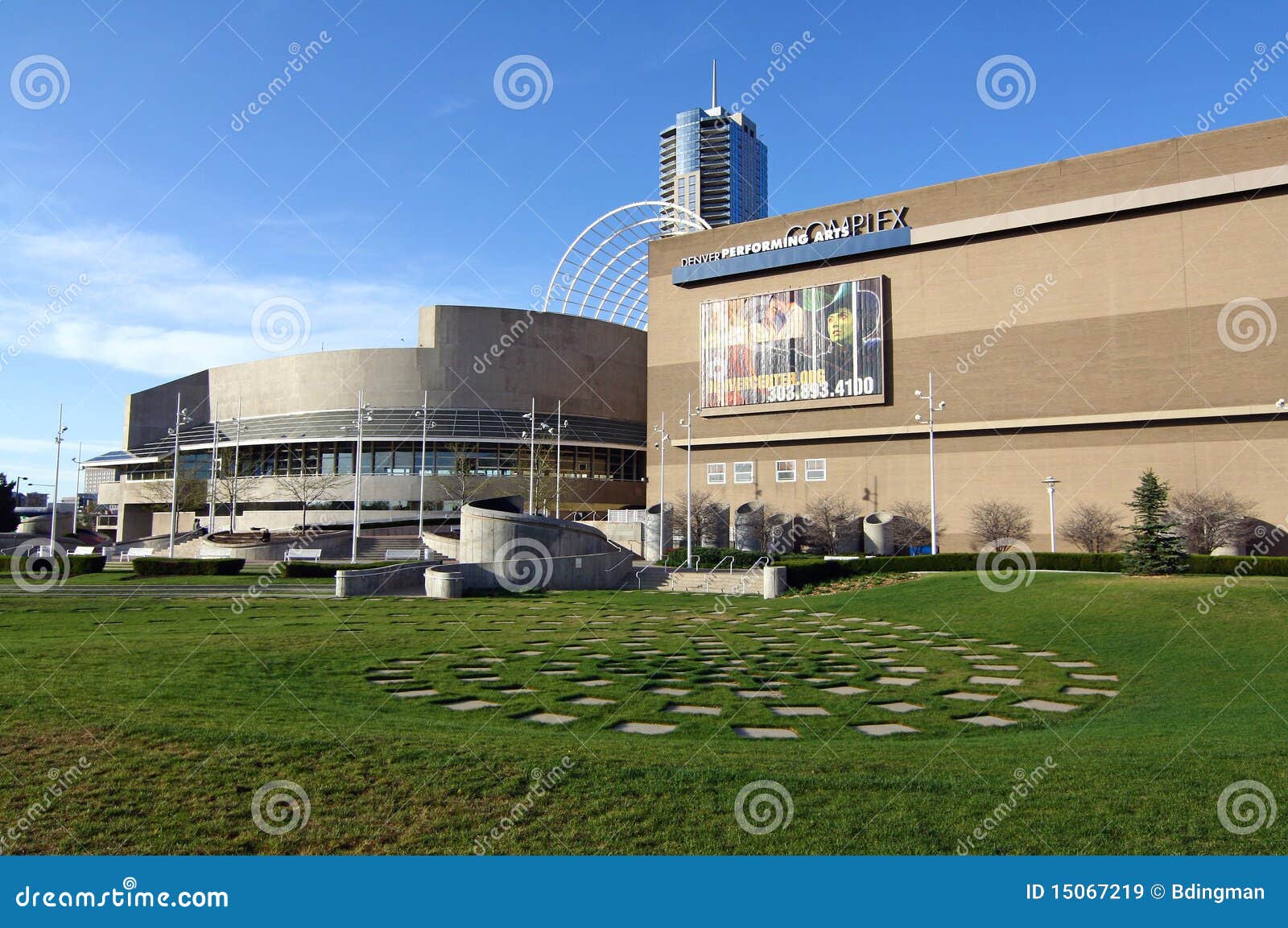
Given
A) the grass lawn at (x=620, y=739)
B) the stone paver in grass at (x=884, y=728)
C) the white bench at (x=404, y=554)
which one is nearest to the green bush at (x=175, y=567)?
the white bench at (x=404, y=554)

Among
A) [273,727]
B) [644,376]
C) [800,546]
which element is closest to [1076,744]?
[273,727]

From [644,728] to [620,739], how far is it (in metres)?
0.87

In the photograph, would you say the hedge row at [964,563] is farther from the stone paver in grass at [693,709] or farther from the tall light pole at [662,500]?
the stone paver in grass at [693,709]

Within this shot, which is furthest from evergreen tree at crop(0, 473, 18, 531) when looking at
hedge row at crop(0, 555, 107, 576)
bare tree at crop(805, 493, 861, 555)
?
bare tree at crop(805, 493, 861, 555)

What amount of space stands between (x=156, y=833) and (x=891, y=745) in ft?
21.2

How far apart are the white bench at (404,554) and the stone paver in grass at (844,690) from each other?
1405 inches

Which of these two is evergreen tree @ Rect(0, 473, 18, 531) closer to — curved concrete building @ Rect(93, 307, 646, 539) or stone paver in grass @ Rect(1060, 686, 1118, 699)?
curved concrete building @ Rect(93, 307, 646, 539)

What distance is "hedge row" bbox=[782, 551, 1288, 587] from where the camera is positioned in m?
30.2

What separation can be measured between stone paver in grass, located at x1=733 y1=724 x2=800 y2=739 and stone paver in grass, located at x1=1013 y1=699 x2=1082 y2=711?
3641mm

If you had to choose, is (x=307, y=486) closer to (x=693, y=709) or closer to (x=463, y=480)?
(x=463, y=480)

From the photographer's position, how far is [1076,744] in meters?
8.08

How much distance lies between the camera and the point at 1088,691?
11.9 m

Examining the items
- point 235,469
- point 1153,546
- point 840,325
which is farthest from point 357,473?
point 1153,546

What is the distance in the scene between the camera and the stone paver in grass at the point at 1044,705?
34.7ft
